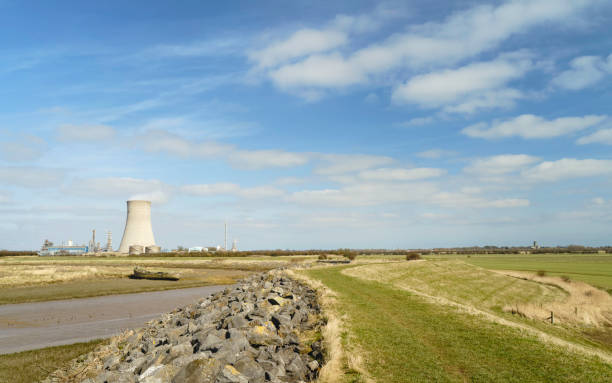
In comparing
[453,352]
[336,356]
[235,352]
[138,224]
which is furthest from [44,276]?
[453,352]

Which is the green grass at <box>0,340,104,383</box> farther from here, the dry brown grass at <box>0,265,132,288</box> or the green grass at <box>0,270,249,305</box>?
the dry brown grass at <box>0,265,132,288</box>

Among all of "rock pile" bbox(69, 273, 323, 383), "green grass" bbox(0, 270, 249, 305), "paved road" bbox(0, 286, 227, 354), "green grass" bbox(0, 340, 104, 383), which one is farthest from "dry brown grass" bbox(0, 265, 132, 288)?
"rock pile" bbox(69, 273, 323, 383)

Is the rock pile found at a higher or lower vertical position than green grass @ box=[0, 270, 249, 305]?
higher

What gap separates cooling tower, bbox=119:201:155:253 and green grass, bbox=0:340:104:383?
75.1m

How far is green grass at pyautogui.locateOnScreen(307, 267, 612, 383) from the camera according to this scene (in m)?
9.06

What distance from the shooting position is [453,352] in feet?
35.5

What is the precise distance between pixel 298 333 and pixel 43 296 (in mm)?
32622

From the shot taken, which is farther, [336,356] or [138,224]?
[138,224]

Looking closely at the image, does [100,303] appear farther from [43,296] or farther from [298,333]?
[298,333]

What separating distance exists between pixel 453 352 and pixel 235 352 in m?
6.24

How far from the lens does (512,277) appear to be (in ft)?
160

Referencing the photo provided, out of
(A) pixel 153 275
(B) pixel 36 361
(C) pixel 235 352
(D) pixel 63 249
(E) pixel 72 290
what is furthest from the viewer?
(D) pixel 63 249

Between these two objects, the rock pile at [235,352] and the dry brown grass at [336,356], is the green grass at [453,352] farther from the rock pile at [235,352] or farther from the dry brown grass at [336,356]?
the rock pile at [235,352]

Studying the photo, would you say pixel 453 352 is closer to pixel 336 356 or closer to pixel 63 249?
pixel 336 356
